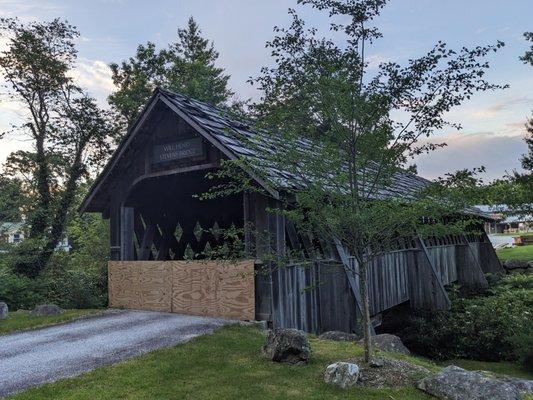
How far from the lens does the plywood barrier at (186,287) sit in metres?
9.65

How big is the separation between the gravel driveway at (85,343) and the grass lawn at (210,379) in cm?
53

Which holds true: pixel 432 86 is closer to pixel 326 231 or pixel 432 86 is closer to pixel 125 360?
pixel 326 231

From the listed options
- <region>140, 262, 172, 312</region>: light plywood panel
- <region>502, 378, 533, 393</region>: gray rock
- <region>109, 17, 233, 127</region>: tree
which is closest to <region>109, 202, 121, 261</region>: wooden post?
<region>140, 262, 172, 312</region>: light plywood panel

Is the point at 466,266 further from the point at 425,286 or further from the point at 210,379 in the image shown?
the point at 210,379

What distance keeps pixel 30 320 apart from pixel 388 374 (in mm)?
9049

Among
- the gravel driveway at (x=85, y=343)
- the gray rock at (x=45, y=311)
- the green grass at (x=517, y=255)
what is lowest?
the green grass at (x=517, y=255)

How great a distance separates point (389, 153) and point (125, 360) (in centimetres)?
530

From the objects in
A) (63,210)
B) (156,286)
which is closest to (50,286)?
(63,210)

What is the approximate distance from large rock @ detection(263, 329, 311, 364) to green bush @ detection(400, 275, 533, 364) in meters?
6.32

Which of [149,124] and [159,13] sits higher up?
[159,13]

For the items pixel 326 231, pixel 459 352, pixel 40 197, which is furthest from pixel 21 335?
pixel 40 197

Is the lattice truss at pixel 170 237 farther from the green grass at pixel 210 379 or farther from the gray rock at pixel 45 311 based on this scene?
the green grass at pixel 210 379

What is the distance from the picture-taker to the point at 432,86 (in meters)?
6.27

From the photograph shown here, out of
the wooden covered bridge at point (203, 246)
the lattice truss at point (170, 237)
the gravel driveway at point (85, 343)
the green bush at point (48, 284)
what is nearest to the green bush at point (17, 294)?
the green bush at point (48, 284)
